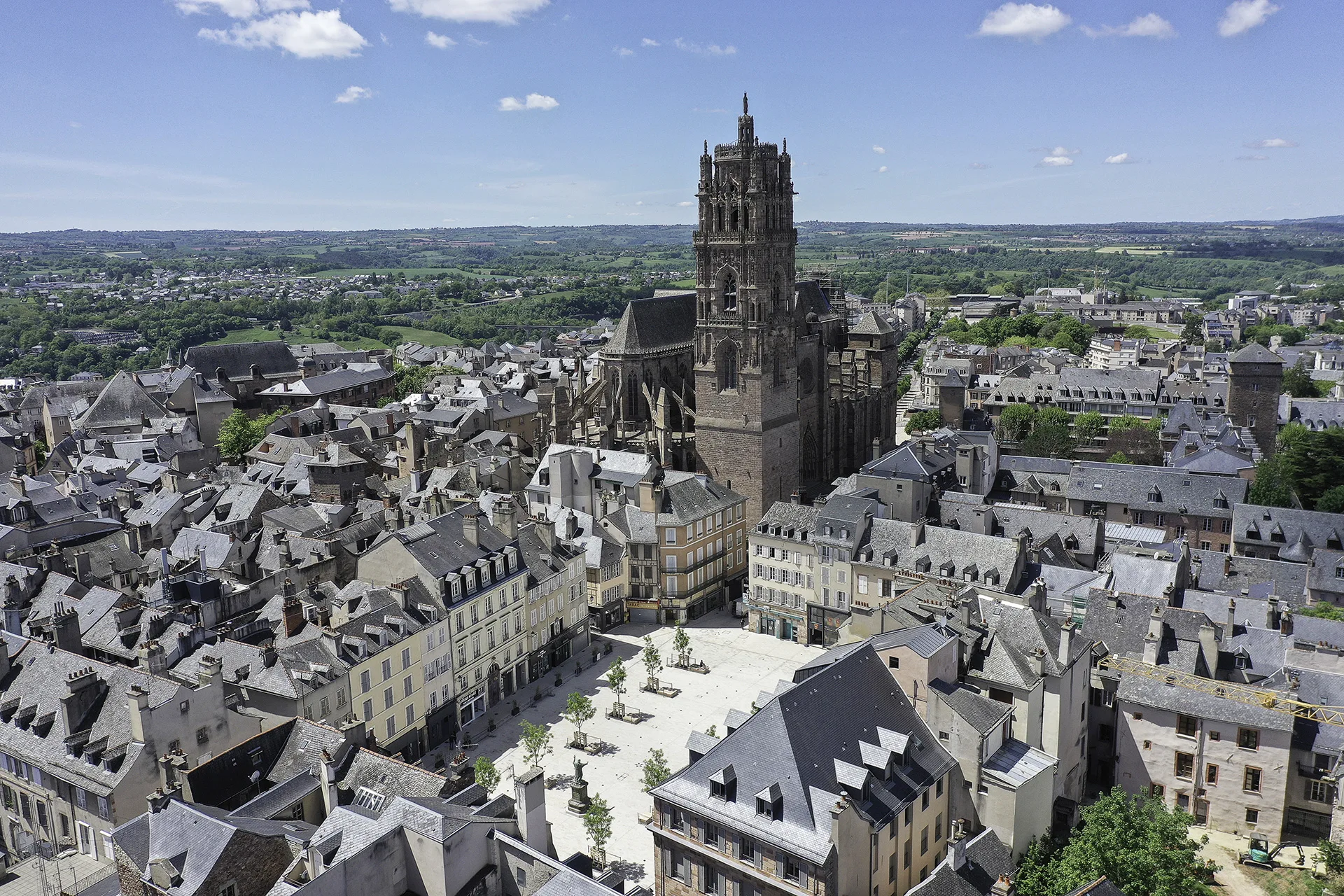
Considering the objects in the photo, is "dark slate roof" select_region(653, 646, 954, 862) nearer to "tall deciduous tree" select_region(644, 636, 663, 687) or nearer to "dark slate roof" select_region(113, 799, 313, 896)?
"dark slate roof" select_region(113, 799, 313, 896)

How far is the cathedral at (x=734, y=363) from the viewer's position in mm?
86375

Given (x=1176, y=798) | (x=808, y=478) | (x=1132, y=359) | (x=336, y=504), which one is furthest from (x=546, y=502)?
(x=1132, y=359)

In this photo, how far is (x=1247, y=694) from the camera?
46.8 meters

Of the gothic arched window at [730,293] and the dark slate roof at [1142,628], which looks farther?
the gothic arched window at [730,293]

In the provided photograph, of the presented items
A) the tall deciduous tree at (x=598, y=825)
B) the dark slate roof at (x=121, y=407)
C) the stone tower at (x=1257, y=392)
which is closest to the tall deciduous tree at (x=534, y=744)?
the tall deciduous tree at (x=598, y=825)

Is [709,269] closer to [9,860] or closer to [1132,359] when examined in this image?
[9,860]

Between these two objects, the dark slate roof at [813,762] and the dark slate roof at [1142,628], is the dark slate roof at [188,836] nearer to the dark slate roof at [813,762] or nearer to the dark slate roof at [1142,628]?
the dark slate roof at [813,762]

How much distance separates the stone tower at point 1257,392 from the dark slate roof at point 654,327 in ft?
219

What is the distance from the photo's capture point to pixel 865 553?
6888 centimetres

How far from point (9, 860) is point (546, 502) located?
48.0 m

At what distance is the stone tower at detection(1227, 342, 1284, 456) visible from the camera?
11206cm

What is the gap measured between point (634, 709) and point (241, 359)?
106645 mm

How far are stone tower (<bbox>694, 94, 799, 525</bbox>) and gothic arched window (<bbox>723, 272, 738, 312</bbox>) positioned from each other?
0.09 m

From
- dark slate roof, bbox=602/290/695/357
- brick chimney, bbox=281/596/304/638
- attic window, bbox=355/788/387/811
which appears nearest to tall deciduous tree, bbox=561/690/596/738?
brick chimney, bbox=281/596/304/638
